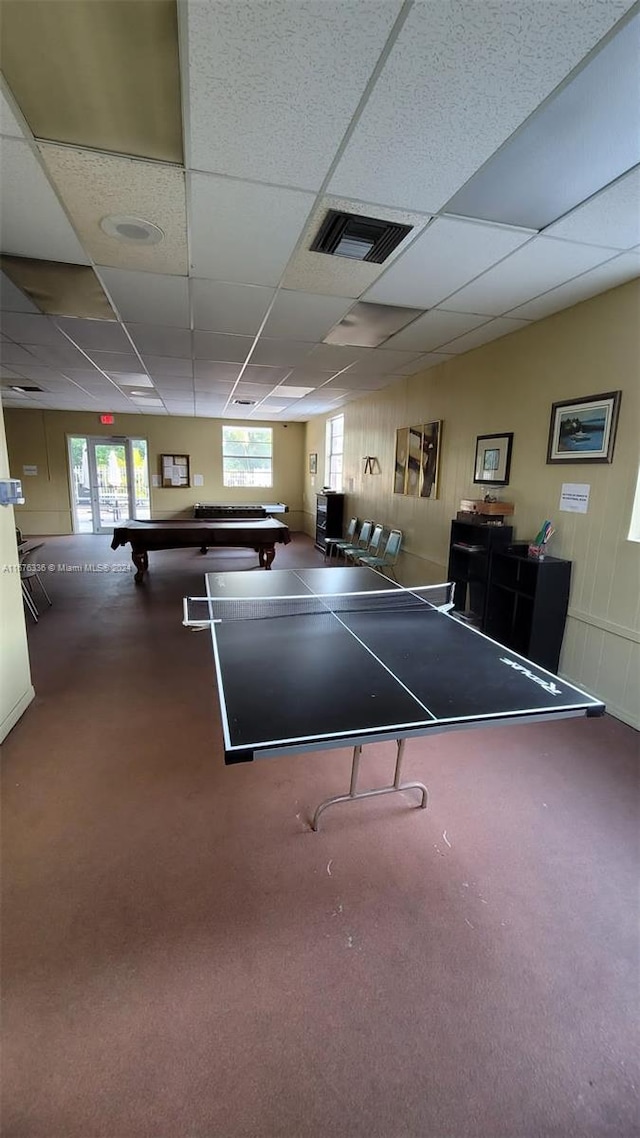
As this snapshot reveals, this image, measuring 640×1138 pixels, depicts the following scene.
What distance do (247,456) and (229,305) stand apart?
7161 millimetres

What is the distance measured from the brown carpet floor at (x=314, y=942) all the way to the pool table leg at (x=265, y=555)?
406 cm

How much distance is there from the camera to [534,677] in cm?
180

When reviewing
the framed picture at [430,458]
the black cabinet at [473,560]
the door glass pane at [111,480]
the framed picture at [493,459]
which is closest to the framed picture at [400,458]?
the framed picture at [430,458]

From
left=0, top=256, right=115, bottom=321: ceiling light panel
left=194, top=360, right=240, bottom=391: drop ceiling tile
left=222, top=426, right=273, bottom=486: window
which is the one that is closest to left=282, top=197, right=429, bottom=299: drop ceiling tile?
left=0, top=256, right=115, bottom=321: ceiling light panel

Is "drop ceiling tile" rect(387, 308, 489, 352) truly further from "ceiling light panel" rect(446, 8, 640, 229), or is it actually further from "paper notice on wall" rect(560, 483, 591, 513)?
"paper notice on wall" rect(560, 483, 591, 513)

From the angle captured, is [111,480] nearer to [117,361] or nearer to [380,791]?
[117,361]

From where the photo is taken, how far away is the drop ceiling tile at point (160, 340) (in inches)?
157

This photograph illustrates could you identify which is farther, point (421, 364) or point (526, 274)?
point (421, 364)

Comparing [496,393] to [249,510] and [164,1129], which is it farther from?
[249,510]

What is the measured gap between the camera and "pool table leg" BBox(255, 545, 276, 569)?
21.5 ft

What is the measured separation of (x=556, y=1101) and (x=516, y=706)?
989 millimetres

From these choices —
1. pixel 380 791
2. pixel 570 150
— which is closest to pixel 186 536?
pixel 380 791

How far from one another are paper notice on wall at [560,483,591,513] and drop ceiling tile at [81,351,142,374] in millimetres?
4517

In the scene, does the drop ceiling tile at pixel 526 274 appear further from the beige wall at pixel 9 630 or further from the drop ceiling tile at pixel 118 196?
the beige wall at pixel 9 630
